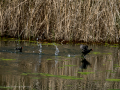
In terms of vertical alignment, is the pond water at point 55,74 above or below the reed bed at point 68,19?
below

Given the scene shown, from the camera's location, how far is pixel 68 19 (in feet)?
46.2

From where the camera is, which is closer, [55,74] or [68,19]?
[55,74]

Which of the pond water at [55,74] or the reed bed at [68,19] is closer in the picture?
the pond water at [55,74]

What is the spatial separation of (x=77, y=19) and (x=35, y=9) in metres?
2.21

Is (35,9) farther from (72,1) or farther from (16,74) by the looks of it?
(16,74)

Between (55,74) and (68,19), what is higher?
(68,19)

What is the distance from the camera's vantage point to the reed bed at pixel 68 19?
46.1ft

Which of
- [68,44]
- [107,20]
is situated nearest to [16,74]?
[68,44]

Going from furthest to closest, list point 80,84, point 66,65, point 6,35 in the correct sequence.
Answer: point 6,35
point 66,65
point 80,84

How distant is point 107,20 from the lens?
46.8 ft

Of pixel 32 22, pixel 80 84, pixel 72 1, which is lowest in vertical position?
pixel 80 84

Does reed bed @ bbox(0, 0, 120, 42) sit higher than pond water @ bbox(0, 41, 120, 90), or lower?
higher

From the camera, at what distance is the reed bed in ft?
46.1

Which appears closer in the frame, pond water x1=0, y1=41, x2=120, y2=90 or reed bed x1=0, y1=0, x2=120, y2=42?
pond water x1=0, y1=41, x2=120, y2=90
